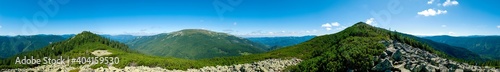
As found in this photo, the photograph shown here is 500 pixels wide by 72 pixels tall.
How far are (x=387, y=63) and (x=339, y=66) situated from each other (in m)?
15.2

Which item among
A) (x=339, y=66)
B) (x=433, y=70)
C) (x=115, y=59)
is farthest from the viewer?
(x=115, y=59)

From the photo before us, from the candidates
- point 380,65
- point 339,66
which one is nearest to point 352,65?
point 339,66

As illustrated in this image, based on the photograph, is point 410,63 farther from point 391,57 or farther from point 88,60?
point 88,60

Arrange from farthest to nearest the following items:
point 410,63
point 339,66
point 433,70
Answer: point 339,66, point 410,63, point 433,70

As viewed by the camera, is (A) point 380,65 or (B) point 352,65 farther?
(B) point 352,65

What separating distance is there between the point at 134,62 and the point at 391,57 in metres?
131

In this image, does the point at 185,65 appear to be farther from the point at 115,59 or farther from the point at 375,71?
the point at 375,71

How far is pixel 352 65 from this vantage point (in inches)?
3049

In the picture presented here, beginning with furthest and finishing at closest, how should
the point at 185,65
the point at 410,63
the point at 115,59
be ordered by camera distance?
the point at 115,59
the point at 185,65
the point at 410,63

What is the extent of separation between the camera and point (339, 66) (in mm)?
80812

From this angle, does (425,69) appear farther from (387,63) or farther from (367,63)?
(367,63)

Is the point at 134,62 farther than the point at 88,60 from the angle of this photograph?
No

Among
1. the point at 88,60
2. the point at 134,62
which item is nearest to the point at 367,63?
the point at 134,62

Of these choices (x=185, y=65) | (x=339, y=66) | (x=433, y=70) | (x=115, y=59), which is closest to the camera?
(x=433, y=70)
